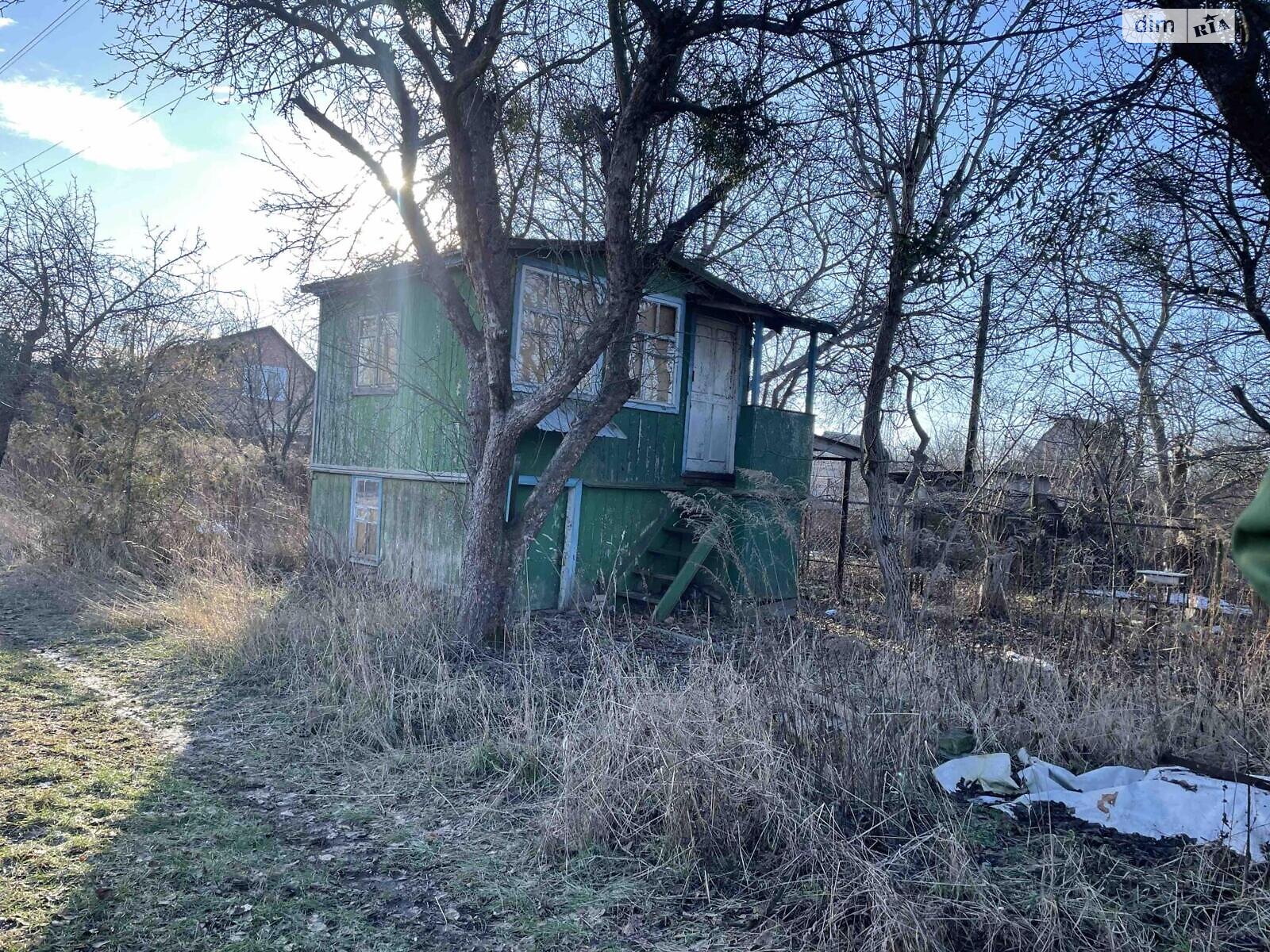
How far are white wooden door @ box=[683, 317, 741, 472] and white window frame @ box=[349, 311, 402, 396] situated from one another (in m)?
4.05

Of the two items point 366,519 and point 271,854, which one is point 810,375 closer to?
point 366,519

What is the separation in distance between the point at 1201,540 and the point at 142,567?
37.3ft

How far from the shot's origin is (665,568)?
12000 mm

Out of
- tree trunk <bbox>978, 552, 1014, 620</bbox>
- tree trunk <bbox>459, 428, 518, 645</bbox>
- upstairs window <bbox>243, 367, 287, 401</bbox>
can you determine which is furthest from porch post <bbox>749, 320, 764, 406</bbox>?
upstairs window <bbox>243, 367, 287, 401</bbox>

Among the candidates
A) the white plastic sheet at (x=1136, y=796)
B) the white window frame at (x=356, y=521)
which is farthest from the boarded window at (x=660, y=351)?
the white plastic sheet at (x=1136, y=796)

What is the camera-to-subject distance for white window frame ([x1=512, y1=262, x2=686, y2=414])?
10.5 m

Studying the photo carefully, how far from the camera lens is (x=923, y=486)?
10.0m

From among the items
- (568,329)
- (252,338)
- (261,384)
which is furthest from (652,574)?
(252,338)

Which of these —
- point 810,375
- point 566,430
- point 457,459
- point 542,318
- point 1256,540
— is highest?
point 542,318

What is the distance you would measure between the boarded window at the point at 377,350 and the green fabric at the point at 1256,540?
11812 millimetres

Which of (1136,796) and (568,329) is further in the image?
(568,329)

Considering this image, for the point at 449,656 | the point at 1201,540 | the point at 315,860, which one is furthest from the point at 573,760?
the point at 1201,540

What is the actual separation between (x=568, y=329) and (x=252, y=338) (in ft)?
71.8

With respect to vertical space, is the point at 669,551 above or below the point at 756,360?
below
